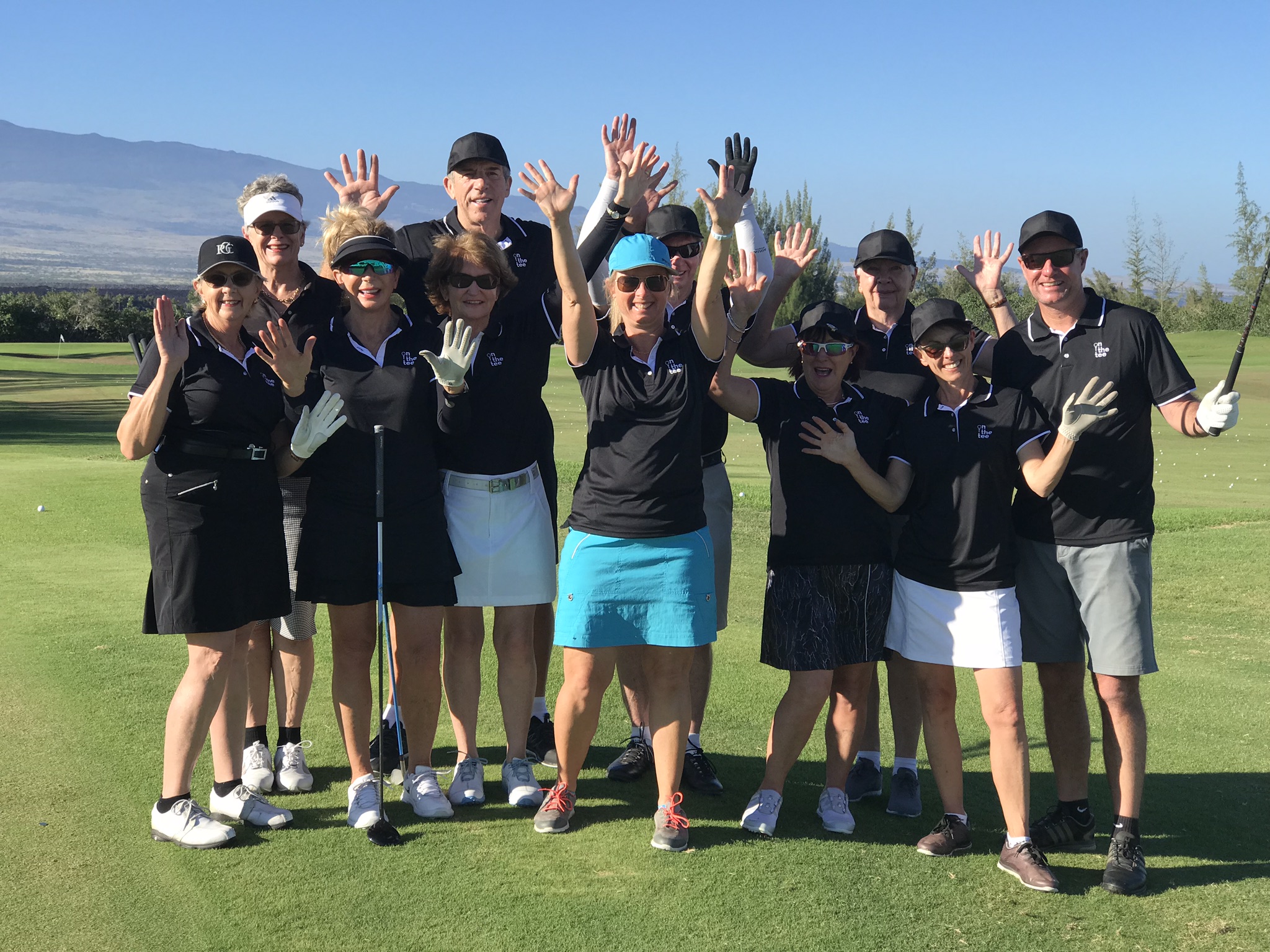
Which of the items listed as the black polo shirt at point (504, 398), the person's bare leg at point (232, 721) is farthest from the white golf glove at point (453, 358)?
the person's bare leg at point (232, 721)

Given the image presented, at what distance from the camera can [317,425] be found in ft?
14.1

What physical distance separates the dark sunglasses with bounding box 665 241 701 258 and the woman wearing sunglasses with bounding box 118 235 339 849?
1.70m

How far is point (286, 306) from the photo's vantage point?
16.4 ft

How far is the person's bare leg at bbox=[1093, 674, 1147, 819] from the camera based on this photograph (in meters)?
4.36

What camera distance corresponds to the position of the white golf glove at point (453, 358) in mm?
4375

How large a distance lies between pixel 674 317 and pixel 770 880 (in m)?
2.16

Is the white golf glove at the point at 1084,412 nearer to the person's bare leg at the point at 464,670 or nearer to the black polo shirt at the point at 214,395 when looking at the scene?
the person's bare leg at the point at 464,670

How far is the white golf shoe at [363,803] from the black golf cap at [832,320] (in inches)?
93.0

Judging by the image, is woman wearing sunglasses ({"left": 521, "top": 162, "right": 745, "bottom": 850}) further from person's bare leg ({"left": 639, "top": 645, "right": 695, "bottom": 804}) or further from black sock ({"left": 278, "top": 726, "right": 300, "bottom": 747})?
black sock ({"left": 278, "top": 726, "right": 300, "bottom": 747})

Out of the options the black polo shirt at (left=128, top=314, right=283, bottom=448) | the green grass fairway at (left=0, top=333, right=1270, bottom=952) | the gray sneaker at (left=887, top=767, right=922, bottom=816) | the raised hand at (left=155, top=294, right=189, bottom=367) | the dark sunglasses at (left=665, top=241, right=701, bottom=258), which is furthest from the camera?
the dark sunglasses at (left=665, top=241, right=701, bottom=258)

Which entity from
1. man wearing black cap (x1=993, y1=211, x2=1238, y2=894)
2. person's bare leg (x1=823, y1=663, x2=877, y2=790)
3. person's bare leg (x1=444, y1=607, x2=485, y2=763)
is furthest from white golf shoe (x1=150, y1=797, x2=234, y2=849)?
man wearing black cap (x1=993, y1=211, x2=1238, y2=894)

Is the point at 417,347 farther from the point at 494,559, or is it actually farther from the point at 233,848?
the point at 233,848

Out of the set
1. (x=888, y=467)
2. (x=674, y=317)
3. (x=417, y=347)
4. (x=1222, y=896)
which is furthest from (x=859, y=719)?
(x=417, y=347)

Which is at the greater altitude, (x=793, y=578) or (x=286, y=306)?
(x=286, y=306)
